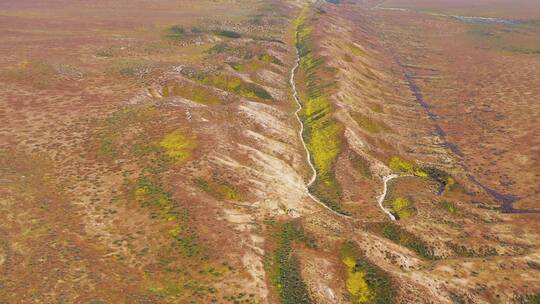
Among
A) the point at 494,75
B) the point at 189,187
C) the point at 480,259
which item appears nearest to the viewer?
the point at 480,259

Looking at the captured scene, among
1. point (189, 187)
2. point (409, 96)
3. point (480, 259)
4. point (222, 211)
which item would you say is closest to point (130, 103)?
point (189, 187)

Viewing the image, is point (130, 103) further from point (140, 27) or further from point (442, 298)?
point (140, 27)

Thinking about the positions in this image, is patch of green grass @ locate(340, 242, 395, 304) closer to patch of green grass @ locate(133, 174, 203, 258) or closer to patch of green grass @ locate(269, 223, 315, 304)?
patch of green grass @ locate(269, 223, 315, 304)

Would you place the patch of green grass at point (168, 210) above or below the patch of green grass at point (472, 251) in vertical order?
above

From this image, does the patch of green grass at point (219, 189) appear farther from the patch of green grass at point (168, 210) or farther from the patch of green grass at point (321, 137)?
the patch of green grass at point (321, 137)

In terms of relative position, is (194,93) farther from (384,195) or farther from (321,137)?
(384,195)

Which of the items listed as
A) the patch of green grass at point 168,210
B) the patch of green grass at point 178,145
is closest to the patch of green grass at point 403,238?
the patch of green grass at point 168,210
